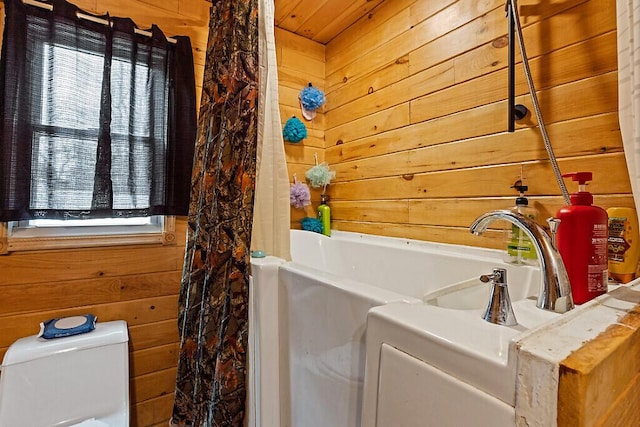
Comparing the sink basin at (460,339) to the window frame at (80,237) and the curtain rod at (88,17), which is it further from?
the curtain rod at (88,17)

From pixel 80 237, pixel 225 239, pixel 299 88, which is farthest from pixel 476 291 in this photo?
pixel 299 88

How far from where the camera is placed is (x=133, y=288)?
1639 millimetres

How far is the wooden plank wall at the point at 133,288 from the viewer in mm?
1418

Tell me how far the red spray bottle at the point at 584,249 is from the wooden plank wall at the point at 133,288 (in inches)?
67.1

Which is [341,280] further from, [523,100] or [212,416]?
[523,100]

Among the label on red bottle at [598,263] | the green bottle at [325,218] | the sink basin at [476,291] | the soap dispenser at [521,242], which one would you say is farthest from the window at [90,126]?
the label on red bottle at [598,263]

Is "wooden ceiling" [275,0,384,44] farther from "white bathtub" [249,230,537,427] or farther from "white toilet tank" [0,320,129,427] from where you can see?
"white toilet tank" [0,320,129,427]

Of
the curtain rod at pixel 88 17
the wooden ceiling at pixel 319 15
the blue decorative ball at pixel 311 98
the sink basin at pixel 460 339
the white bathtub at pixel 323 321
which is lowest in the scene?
the white bathtub at pixel 323 321

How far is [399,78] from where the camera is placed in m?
1.77

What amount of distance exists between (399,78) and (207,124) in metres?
1.08

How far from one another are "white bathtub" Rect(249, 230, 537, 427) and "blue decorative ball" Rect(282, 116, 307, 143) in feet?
3.30

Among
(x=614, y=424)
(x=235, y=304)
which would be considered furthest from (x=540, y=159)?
(x=235, y=304)

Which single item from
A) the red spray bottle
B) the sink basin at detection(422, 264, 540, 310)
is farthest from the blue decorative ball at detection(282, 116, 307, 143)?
the red spray bottle

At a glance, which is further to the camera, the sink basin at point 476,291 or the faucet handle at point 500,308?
the sink basin at point 476,291
